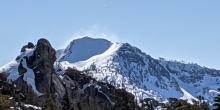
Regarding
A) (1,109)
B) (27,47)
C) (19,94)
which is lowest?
(1,109)

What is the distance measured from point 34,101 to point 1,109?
123 feet

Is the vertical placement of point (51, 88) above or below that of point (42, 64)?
below

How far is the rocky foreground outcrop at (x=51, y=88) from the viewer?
127562 mm

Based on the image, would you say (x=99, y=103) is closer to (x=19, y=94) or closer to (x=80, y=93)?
(x=80, y=93)

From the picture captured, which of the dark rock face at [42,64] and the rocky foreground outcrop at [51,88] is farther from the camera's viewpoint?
the dark rock face at [42,64]

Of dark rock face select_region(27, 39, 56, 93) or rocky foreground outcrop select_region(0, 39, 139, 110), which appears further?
dark rock face select_region(27, 39, 56, 93)

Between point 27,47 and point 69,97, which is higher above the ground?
point 27,47

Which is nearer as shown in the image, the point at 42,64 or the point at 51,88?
the point at 51,88

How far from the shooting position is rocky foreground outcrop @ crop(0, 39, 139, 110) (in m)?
128

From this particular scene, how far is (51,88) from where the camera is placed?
5285 inches

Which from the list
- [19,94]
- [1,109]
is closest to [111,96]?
[19,94]

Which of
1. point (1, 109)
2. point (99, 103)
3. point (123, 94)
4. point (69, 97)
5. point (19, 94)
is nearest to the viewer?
point (1, 109)

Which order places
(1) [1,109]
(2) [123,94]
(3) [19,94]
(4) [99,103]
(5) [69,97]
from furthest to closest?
(2) [123,94] → (4) [99,103] → (5) [69,97] → (3) [19,94] → (1) [1,109]

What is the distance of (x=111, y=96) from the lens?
511 ft
